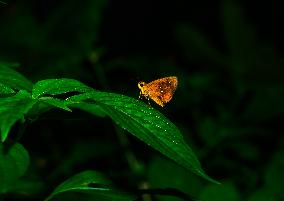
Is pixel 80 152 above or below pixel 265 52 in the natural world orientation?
below

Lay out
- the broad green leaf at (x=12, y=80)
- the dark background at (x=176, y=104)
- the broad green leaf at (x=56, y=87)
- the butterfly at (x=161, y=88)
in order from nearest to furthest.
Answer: the broad green leaf at (x=56, y=87) < the broad green leaf at (x=12, y=80) < the butterfly at (x=161, y=88) < the dark background at (x=176, y=104)

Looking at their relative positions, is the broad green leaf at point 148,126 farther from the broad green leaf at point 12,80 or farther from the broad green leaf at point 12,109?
the broad green leaf at point 12,80

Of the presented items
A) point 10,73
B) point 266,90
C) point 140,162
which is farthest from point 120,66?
point 10,73

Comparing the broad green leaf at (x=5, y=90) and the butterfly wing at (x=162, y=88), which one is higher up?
the butterfly wing at (x=162, y=88)

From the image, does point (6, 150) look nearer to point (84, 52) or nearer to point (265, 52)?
point (84, 52)

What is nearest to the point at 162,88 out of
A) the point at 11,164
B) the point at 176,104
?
the point at 11,164

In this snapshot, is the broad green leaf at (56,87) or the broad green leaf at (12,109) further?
the broad green leaf at (56,87)

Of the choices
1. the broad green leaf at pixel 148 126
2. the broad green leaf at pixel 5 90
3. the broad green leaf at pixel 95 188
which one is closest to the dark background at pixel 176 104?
the broad green leaf at pixel 95 188
